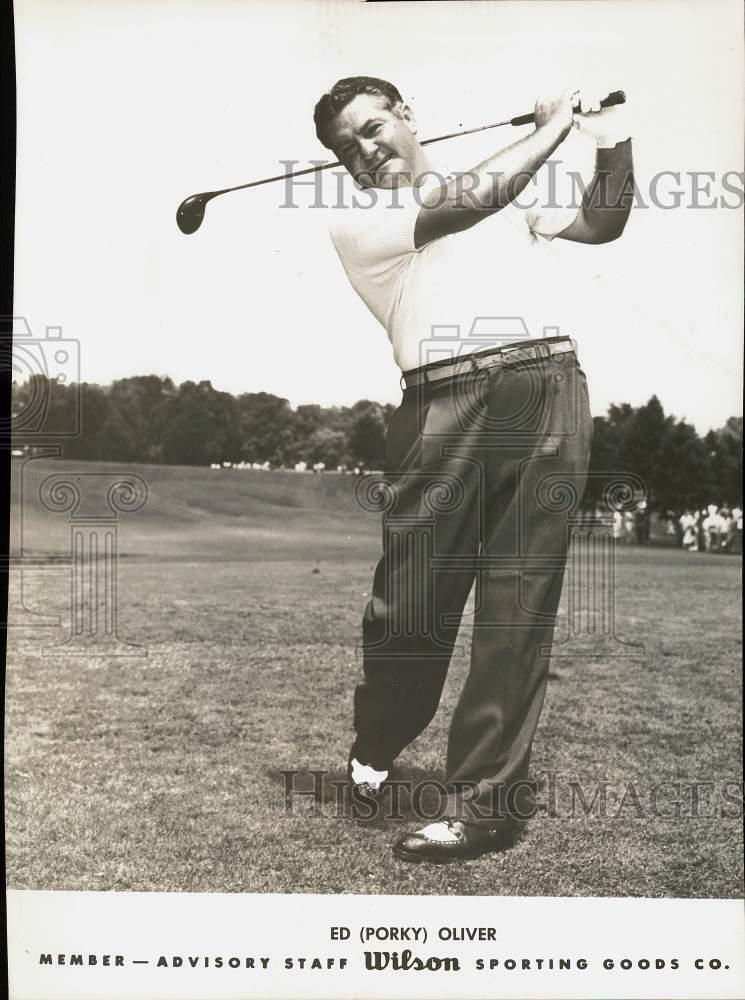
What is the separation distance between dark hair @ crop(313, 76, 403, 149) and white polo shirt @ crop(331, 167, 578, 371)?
0.85 feet

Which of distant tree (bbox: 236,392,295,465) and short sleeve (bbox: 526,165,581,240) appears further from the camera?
distant tree (bbox: 236,392,295,465)

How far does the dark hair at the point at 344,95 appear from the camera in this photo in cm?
305

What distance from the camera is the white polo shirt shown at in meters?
3.05

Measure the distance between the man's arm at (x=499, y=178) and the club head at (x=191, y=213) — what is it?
2.57 ft

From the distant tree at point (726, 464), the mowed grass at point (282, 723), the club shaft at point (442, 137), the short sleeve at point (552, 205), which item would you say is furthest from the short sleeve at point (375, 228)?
the distant tree at point (726, 464)

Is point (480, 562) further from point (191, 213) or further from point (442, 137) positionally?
point (191, 213)

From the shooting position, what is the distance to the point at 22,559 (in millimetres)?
3174

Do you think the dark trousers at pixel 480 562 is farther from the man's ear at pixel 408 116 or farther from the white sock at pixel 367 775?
the man's ear at pixel 408 116

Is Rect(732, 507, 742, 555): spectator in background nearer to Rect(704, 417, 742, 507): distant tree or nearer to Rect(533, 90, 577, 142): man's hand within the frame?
Rect(704, 417, 742, 507): distant tree

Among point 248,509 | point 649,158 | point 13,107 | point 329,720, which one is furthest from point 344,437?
point 13,107

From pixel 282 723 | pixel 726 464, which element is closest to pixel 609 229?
pixel 726 464

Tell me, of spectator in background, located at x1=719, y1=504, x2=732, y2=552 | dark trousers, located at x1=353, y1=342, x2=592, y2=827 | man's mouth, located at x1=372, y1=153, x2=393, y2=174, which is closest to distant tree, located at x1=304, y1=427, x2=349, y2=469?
dark trousers, located at x1=353, y1=342, x2=592, y2=827

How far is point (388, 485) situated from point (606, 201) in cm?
121

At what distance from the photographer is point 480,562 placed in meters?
3.07
